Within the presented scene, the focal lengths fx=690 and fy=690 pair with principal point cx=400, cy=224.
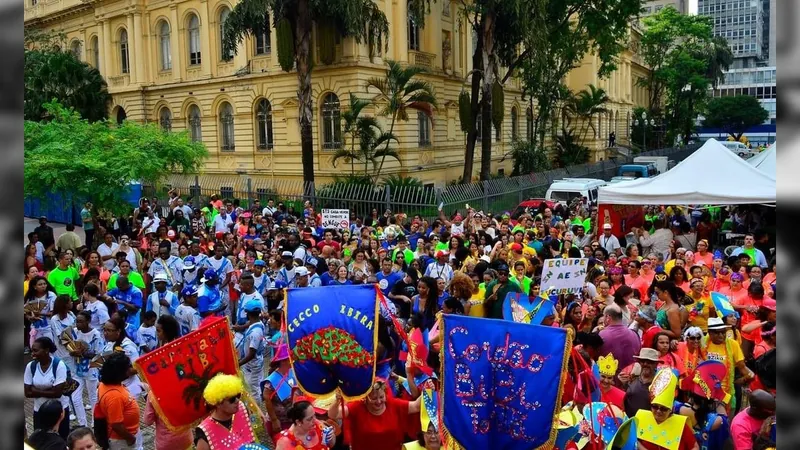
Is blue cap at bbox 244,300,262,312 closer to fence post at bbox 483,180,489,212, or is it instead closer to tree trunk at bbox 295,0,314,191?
fence post at bbox 483,180,489,212

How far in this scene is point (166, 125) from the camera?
35.2m

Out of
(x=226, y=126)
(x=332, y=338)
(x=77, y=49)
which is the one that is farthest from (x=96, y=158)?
(x=77, y=49)

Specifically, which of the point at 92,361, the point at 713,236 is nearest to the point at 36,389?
the point at 92,361

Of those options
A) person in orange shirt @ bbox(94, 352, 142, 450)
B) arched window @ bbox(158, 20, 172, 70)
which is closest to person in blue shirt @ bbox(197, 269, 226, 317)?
person in orange shirt @ bbox(94, 352, 142, 450)

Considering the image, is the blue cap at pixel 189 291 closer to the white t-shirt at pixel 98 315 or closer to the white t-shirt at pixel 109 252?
the white t-shirt at pixel 98 315

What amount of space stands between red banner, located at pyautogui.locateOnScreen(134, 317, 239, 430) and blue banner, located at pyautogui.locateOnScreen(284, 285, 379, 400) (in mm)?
573

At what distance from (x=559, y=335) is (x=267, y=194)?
18.7 meters

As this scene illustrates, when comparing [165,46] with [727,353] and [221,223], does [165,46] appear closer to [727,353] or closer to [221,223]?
[221,223]

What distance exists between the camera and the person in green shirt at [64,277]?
10.3 meters

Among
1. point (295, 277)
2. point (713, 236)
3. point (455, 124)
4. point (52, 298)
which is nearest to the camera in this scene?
point (52, 298)

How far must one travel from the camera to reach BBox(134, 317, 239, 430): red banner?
5.33 metres

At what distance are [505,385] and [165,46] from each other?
3389cm

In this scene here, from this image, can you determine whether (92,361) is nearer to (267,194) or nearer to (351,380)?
(351,380)

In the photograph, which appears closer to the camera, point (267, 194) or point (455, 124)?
point (267, 194)
